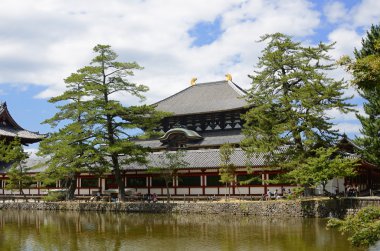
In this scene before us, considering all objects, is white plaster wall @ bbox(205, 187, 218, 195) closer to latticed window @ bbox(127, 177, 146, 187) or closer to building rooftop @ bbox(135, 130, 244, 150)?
building rooftop @ bbox(135, 130, 244, 150)

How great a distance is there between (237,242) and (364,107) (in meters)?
26.9

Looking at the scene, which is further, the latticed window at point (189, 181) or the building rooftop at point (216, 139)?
the building rooftop at point (216, 139)

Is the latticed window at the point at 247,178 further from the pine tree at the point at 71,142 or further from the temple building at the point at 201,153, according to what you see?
the pine tree at the point at 71,142

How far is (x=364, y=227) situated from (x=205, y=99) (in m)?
39.5

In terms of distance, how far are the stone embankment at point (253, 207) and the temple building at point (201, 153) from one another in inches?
148

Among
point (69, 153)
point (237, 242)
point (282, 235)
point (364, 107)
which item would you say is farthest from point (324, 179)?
point (69, 153)

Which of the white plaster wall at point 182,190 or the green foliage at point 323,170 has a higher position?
the green foliage at point 323,170

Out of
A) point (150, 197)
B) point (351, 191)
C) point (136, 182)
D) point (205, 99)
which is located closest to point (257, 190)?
point (351, 191)

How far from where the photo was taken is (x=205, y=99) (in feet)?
169

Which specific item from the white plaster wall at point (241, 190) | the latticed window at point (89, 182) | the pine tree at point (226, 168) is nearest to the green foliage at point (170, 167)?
the pine tree at point (226, 168)

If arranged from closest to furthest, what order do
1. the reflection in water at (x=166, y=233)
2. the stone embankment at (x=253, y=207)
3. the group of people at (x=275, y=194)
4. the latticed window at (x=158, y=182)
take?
the reflection in water at (x=166, y=233)
the stone embankment at (x=253, y=207)
the group of people at (x=275, y=194)
the latticed window at (x=158, y=182)

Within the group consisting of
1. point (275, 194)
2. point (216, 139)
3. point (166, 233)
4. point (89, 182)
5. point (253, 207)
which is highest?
point (216, 139)

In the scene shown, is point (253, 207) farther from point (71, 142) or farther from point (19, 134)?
point (19, 134)

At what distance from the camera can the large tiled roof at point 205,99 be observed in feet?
157
